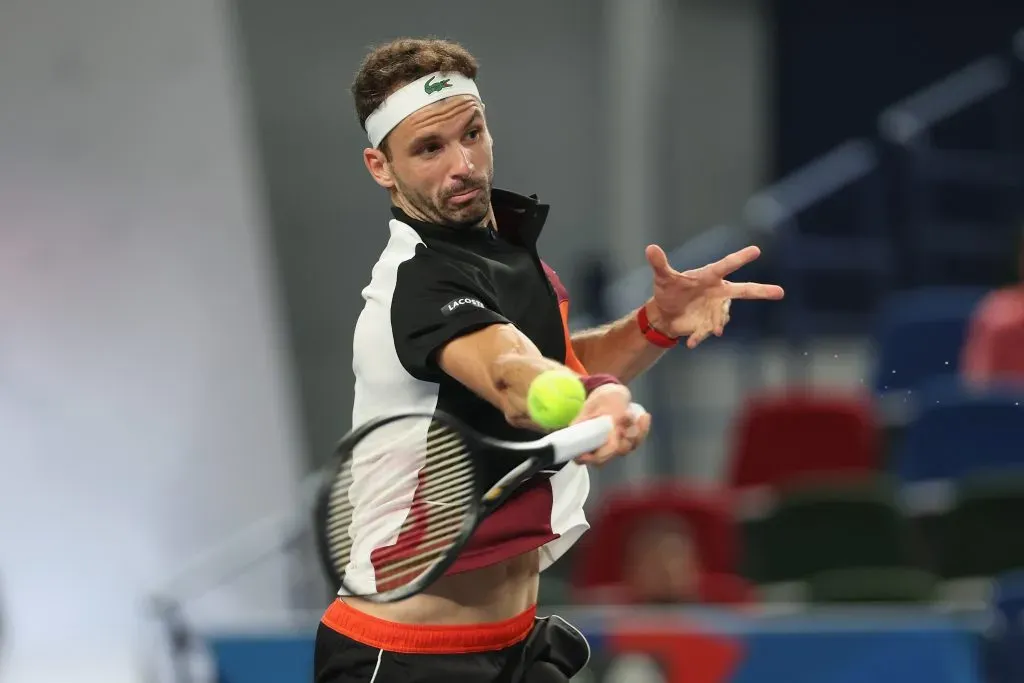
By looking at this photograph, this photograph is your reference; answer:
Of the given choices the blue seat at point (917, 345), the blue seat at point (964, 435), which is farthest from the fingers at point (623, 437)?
the blue seat at point (917, 345)

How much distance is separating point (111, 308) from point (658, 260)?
3.52 m

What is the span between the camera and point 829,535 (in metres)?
5.25

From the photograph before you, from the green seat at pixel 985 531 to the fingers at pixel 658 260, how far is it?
9.39ft

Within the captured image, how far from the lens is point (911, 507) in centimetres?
538

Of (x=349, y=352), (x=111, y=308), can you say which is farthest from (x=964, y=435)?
(x=111, y=308)

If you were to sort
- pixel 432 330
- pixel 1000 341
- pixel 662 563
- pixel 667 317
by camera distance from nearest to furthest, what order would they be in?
pixel 432 330 < pixel 667 317 < pixel 662 563 < pixel 1000 341

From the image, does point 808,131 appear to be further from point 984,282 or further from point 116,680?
Answer: point 116,680

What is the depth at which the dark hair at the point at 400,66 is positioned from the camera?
240cm

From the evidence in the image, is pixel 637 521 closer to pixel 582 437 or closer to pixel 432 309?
A: pixel 432 309

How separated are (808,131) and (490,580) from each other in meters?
5.50

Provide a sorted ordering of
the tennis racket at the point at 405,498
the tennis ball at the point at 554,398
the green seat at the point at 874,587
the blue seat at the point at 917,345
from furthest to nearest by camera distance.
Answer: the blue seat at the point at 917,345, the green seat at the point at 874,587, the tennis racket at the point at 405,498, the tennis ball at the point at 554,398

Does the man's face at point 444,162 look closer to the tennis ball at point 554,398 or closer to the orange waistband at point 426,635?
the tennis ball at point 554,398

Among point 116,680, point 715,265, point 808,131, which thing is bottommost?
point 116,680

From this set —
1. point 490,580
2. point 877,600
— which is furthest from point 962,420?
point 490,580
